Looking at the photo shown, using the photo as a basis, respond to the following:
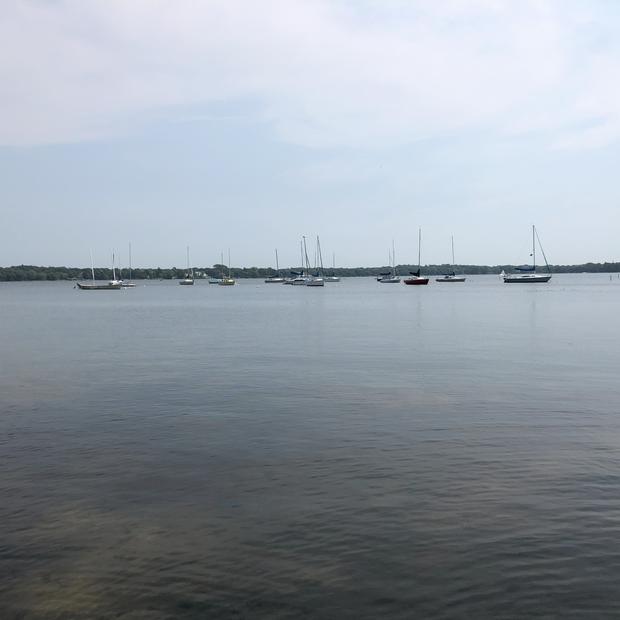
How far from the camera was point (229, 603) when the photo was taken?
36.7ft

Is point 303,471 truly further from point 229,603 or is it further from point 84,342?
point 84,342

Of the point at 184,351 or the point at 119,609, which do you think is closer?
the point at 119,609

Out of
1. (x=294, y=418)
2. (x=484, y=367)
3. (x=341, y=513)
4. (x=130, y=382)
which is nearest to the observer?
(x=341, y=513)

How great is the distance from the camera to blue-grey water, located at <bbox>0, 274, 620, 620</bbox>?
37.8ft

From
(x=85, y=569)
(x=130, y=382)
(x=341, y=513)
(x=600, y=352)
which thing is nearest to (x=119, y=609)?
(x=85, y=569)

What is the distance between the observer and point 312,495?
16391mm

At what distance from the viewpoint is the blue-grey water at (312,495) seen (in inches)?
453

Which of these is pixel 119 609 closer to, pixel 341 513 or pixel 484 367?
pixel 341 513

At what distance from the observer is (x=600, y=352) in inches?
1802

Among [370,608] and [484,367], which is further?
[484,367]

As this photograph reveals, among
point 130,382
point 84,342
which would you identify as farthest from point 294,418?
point 84,342

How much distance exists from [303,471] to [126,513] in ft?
17.3

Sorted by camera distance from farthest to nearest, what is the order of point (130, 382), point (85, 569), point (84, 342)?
point (84, 342)
point (130, 382)
point (85, 569)

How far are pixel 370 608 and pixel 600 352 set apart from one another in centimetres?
4024
